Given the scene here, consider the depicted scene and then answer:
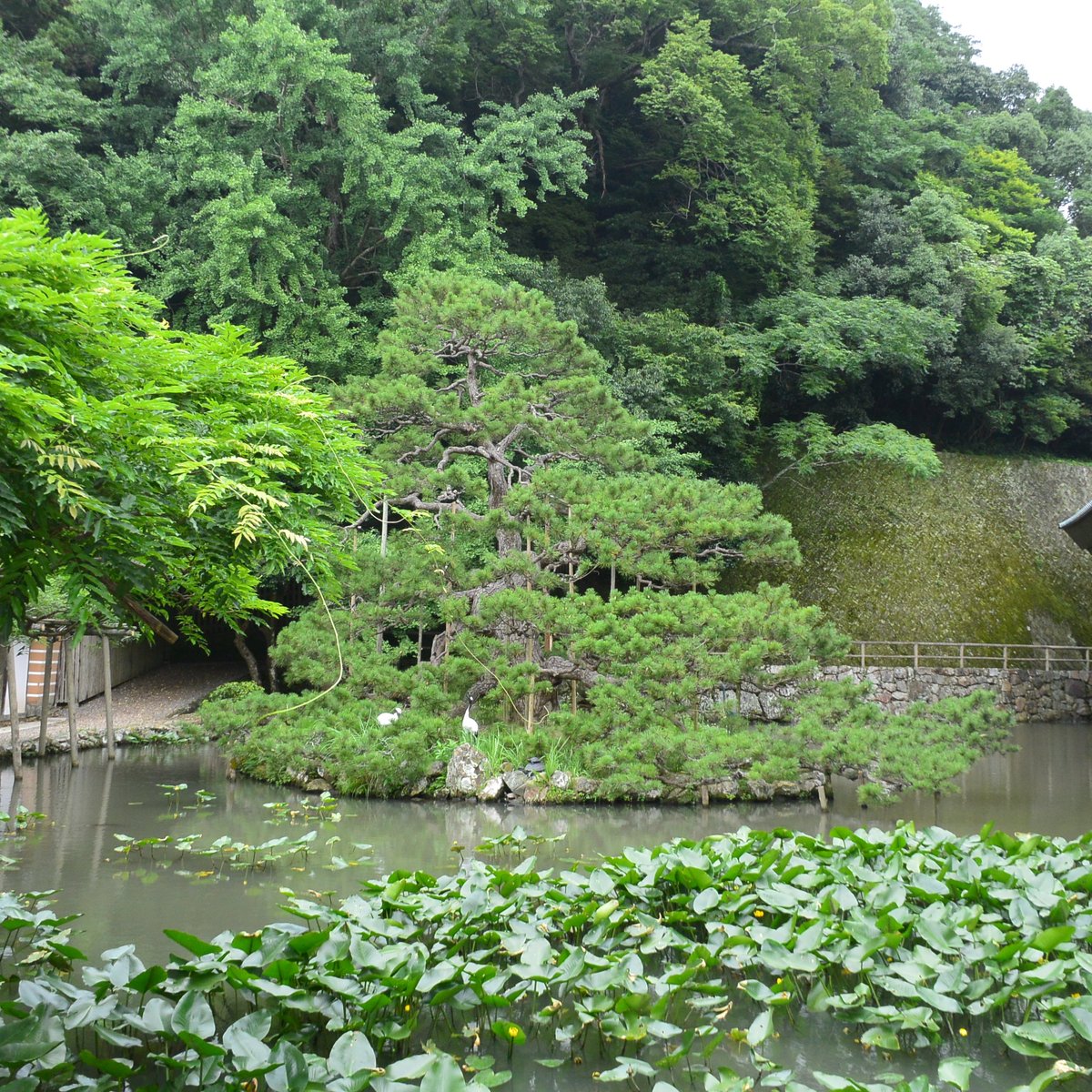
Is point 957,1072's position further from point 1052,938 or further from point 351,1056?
point 351,1056

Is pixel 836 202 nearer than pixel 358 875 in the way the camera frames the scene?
No

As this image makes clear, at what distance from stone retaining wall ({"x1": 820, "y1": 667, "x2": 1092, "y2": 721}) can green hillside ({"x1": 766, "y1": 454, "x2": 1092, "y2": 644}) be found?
2.95 feet

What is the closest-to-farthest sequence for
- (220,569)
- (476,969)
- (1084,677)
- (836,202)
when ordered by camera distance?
1. (220,569)
2. (476,969)
3. (1084,677)
4. (836,202)

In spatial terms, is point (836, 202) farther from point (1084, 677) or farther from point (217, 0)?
→ point (217, 0)

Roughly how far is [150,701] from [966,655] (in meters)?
12.3

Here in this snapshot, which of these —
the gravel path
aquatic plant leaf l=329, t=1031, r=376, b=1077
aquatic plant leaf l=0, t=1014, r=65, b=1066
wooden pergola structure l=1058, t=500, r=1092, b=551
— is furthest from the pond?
wooden pergola structure l=1058, t=500, r=1092, b=551

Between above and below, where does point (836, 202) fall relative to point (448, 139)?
above

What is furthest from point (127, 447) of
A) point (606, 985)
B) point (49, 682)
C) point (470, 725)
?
point (49, 682)

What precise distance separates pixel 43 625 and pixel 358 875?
4643mm

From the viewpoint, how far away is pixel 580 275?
1623 cm

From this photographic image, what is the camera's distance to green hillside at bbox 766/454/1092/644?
14.9m

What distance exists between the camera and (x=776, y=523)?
812cm

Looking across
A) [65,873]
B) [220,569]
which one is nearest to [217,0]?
[65,873]

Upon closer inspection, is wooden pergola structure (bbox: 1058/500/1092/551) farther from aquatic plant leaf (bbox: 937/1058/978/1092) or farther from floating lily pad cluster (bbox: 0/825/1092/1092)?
aquatic plant leaf (bbox: 937/1058/978/1092)
